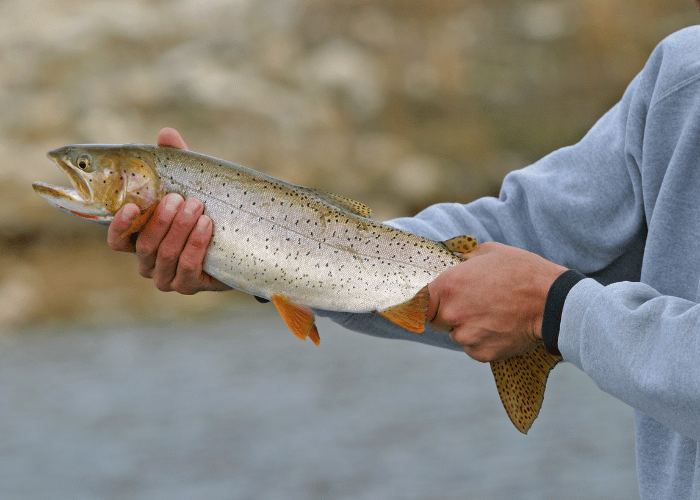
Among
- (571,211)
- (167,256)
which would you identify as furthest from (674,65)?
(167,256)

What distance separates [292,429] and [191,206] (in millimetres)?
6716

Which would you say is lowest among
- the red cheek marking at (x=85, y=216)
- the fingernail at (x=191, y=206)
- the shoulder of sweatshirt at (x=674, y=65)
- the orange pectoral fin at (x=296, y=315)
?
the orange pectoral fin at (x=296, y=315)

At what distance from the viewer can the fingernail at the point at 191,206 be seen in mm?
2193

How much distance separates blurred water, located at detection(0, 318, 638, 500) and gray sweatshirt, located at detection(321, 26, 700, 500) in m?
4.97

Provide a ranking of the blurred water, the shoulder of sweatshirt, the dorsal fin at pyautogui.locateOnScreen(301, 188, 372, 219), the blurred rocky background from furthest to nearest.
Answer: the blurred rocky background < the blurred water < the dorsal fin at pyautogui.locateOnScreen(301, 188, 372, 219) < the shoulder of sweatshirt

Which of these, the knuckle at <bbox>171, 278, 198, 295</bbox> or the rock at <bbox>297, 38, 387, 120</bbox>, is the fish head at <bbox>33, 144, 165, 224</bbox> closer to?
the knuckle at <bbox>171, 278, 198, 295</bbox>

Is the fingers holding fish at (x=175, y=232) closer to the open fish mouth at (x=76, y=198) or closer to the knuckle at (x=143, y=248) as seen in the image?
the knuckle at (x=143, y=248)

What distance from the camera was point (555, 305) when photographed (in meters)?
1.78

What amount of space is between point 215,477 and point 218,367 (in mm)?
3426

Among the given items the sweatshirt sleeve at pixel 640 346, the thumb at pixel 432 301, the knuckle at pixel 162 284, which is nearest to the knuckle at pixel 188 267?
the knuckle at pixel 162 284

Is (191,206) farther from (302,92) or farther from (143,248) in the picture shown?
(302,92)

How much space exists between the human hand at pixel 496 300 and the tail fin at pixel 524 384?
0.06 metres

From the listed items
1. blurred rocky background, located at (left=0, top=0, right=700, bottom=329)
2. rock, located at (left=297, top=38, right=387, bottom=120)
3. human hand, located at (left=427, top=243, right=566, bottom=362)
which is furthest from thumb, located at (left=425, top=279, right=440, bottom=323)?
rock, located at (left=297, top=38, right=387, bottom=120)

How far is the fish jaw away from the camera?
2232mm
